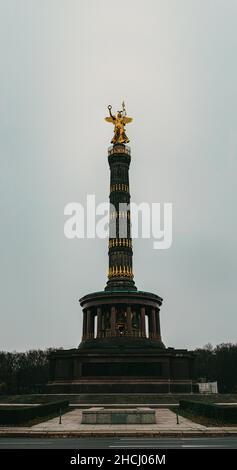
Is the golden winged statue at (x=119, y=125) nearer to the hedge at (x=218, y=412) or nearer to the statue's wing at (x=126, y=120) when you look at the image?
the statue's wing at (x=126, y=120)

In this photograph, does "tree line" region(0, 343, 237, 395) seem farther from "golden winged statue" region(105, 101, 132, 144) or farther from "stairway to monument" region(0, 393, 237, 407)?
"golden winged statue" region(105, 101, 132, 144)

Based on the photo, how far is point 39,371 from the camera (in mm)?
87625

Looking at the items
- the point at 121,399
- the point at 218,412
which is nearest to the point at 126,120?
the point at 121,399

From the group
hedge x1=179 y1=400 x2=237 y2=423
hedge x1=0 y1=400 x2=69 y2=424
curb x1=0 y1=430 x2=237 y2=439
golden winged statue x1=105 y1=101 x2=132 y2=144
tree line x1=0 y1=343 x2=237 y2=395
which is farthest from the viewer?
tree line x1=0 y1=343 x2=237 y2=395

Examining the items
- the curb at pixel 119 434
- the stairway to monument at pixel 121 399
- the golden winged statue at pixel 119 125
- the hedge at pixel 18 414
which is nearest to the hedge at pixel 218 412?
the curb at pixel 119 434

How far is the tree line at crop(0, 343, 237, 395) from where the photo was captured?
2975 inches

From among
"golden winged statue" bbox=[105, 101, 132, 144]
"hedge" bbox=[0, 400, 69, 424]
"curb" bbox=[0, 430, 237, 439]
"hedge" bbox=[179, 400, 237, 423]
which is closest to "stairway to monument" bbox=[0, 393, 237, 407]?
"hedge" bbox=[179, 400, 237, 423]

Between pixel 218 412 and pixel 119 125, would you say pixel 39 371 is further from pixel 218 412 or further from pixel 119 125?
pixel 218 412

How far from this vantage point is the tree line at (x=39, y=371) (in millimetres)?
75562

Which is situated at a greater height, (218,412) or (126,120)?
(126,120)

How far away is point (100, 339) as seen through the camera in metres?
49.9
